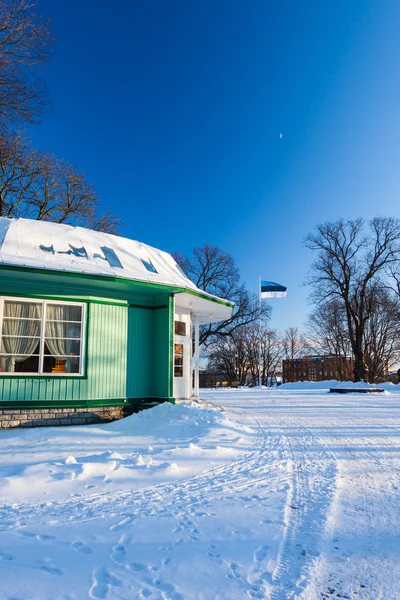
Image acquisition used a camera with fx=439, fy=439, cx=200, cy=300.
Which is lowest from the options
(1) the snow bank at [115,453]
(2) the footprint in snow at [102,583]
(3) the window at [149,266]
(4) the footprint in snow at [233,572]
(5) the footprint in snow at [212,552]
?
(4) the footprint in snow at [233,572]

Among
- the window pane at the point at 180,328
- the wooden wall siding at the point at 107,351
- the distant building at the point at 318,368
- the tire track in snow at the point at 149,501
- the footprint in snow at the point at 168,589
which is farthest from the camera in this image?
the distant building at the point at 318,368

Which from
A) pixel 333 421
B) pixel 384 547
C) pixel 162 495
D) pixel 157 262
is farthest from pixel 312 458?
pixel 157 262

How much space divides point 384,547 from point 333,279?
1226 inches

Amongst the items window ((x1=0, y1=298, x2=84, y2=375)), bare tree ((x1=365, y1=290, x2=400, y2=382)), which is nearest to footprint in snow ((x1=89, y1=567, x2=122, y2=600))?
window ((x1=0, y1=298, x2=84, y2=375))

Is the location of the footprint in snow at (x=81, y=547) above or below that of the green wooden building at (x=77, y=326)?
below

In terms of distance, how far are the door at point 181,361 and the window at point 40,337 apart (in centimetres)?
348

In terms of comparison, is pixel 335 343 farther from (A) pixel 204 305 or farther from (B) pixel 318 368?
(A) pixel 204 305

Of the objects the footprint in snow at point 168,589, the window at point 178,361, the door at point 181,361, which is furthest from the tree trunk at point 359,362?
the footprint in snow at point 168,589

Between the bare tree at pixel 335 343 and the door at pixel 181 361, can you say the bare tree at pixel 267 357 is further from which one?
the door at pixel 181 361

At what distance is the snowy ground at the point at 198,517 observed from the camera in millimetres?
2926

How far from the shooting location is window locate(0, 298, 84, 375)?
978 cm

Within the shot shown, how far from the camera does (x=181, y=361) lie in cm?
1327

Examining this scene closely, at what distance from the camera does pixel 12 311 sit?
32.4ft

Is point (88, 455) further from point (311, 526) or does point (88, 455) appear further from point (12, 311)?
point (12, 311)
